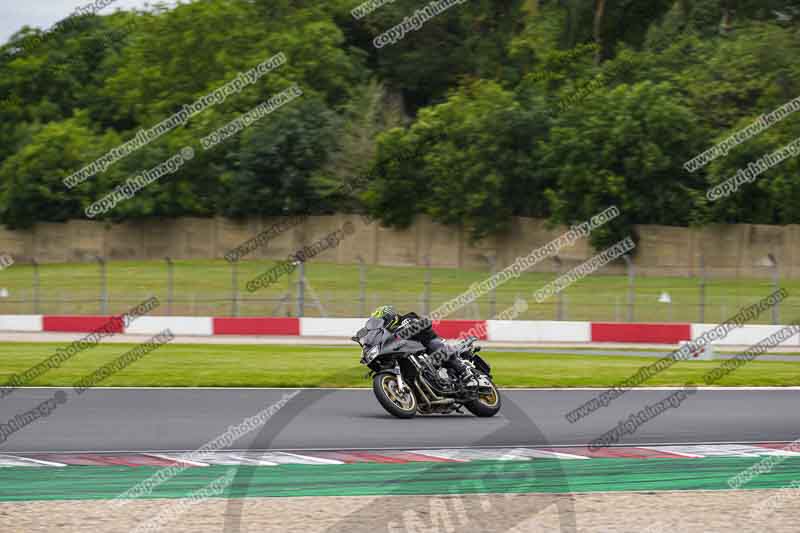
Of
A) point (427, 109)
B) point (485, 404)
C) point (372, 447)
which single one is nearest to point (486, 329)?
point (485, 404)

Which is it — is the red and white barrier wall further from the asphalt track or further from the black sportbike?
the black sportbike

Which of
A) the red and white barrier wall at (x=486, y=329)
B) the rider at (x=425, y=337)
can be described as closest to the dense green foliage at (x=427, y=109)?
the red and white barrier wall at (x=486, y=329)

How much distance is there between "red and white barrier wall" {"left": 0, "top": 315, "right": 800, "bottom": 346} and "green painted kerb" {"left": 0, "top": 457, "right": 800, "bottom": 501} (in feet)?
60.5

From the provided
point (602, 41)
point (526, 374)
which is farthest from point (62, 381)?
point (602, 41)

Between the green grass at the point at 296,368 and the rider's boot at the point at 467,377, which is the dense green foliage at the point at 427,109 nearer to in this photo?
the green grass at the point at 296,368

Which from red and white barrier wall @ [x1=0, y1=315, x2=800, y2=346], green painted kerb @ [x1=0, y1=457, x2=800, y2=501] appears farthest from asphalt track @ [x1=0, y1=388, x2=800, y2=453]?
red and white barrier wall @ [x1=0, y1=315, x2=800, y2=346]

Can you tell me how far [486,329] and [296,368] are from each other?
983 cm

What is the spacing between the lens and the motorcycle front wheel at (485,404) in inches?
574

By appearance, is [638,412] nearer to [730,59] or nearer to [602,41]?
[730,59]

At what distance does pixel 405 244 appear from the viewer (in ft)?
168

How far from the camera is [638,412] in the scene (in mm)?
15336

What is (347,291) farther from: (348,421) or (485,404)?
(348,421)

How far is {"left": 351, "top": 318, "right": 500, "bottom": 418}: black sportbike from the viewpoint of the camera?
46.2 feet

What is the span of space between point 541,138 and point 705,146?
21.2 ft
